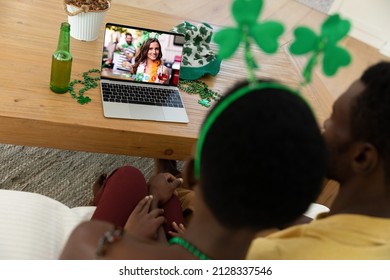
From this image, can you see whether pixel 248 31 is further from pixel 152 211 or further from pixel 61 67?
pixel 61 67

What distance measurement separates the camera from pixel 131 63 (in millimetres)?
1428

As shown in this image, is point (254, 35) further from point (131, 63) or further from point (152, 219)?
point (131, 63)

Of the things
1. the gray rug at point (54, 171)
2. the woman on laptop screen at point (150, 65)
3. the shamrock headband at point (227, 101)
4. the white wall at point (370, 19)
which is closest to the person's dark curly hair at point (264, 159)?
the shamrock headband at point (227, 101)

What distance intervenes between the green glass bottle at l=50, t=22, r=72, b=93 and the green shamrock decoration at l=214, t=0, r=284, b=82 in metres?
0.74

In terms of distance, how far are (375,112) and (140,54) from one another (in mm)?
798

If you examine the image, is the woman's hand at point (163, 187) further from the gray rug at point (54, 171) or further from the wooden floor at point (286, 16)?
the wooden floor at point (286, 16)

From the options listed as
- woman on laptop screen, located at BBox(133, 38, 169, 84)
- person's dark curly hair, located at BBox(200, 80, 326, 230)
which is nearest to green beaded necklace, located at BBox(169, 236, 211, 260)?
person's dark curly hair, located at BBox(200, 80, 326, 230)

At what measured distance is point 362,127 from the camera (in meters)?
0.88

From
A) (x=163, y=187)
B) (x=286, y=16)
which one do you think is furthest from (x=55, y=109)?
(x=286, y=16)

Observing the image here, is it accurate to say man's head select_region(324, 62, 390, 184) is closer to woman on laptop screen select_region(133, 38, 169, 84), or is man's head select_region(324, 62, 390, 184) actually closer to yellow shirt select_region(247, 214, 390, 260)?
yellow shirt select_region(247, 214, 390, 260)

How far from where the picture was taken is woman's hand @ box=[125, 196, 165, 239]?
3.55ft

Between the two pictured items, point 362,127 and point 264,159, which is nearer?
point 264,159

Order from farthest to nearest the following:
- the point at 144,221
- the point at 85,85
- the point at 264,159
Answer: the point at 85,85
the point at 144,221
the point at 264,159
